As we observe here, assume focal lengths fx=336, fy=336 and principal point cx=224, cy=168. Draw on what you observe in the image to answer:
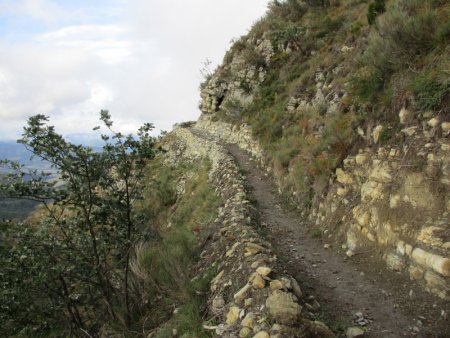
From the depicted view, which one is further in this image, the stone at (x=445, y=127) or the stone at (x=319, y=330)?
the stone at (x=445, y=127)

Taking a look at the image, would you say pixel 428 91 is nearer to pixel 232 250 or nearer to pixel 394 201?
pixel 394 201

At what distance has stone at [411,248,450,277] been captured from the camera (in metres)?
4.51

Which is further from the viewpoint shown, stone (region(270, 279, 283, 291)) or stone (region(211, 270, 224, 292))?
stone (region(211, 270, 224, 292))

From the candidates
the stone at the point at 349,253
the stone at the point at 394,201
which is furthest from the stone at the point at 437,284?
the stone at the point at 349,253

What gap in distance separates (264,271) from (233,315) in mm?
845

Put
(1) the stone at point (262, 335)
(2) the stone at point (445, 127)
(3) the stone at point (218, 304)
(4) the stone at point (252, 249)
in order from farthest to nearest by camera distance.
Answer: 1. (4) the stone at point (252, 249)
2. (2) the stone at point (445, 127)
3. (3) the stone at point (218, 304)
4. (1) the stone at point (262, 335)

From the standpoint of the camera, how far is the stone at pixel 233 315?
451 cm

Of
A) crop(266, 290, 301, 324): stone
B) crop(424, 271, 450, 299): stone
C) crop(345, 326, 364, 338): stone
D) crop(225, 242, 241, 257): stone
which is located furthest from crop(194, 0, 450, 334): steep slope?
crop(266, 290, 301, 324): stone

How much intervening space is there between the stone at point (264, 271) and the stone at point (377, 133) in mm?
3888

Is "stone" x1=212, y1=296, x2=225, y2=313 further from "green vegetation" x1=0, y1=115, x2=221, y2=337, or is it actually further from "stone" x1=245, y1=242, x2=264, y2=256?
"stone" x1=245, y1=242, x2=264, y2=256

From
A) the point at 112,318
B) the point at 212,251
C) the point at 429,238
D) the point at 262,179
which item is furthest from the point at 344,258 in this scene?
the point at 262,179

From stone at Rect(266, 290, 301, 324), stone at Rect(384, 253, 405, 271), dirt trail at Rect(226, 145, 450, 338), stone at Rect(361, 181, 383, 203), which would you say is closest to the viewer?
stone at Rect(266, 290, 301, 324)

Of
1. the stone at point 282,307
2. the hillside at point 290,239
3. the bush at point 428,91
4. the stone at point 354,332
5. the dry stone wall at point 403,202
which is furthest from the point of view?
the bush at point 428,91

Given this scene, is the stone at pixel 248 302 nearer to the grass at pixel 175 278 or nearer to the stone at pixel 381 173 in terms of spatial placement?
the grass at pixel 175 278
